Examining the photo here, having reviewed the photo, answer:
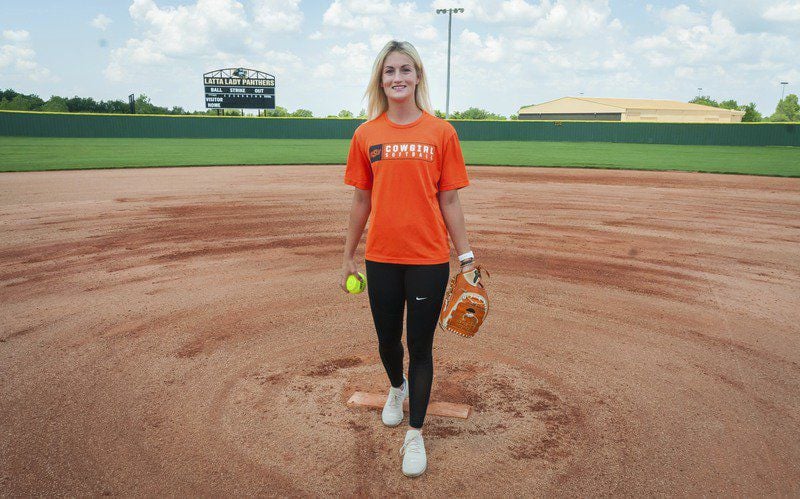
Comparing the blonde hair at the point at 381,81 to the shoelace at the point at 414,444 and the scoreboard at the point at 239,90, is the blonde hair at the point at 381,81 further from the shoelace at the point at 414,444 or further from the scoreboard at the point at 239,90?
the scoreboard at the point at 239,90

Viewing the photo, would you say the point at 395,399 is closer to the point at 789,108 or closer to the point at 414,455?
the point at 414,455

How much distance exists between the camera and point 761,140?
1262 inches

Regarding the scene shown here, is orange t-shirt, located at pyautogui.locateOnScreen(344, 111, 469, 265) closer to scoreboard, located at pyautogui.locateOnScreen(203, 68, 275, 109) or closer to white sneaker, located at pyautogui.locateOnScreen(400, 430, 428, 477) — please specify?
white sneaker, located at pyautogui.locateOnScreen(400, 430, 428, 477)

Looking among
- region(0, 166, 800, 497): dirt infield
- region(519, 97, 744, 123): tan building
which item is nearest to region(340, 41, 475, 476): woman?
region(0, 166, 800, 497): dirt infield

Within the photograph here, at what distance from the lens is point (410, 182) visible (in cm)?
279

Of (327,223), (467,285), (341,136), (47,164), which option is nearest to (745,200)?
(327,223)

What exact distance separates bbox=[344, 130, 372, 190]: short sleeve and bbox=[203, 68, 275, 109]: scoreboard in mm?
41439

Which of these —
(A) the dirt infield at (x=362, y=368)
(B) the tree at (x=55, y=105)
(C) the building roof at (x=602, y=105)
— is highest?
(C) the building roof at (x=602, y=105)

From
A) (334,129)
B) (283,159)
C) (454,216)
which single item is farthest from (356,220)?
(334,129)

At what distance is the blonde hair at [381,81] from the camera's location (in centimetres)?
288

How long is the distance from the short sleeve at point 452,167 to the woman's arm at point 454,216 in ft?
0.18

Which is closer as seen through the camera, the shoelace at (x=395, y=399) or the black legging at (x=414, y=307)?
the black legging at (x=414, y=307)

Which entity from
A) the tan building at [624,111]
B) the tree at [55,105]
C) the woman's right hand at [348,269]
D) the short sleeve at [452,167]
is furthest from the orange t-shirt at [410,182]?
the tan building at [624,111]

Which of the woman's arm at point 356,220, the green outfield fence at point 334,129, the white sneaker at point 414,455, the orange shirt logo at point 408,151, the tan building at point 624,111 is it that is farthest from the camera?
the tan building at point 624,111
